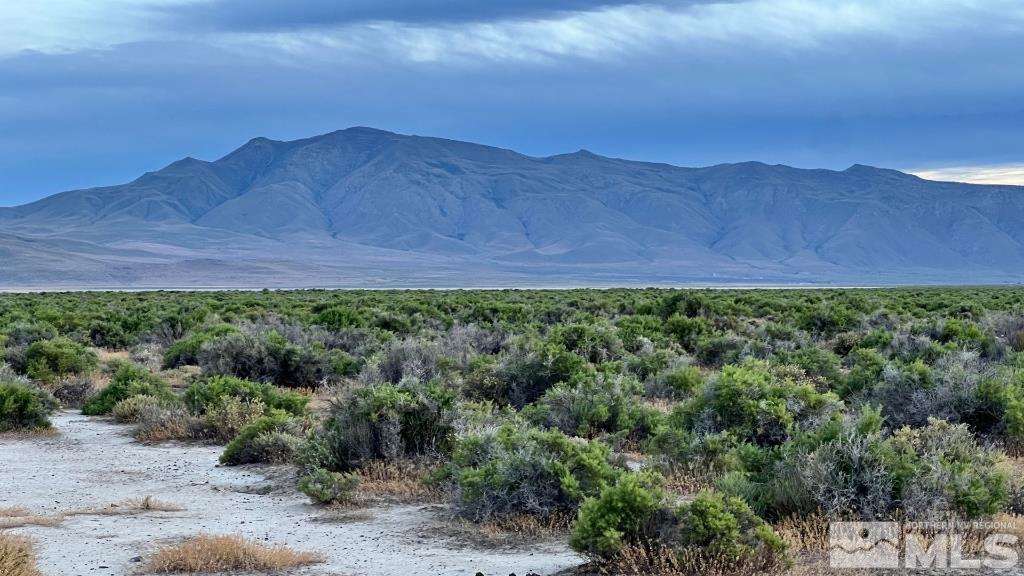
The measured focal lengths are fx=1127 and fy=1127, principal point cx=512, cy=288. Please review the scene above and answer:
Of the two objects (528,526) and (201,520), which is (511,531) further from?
(201,520)

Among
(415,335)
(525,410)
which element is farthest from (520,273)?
(525,410)

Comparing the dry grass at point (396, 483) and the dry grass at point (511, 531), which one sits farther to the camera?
the dry grass at point (396, 483)

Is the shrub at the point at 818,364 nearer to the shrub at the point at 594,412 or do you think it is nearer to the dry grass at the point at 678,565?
the shrub at the point at 594,412

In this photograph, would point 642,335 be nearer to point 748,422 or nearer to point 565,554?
point 748,422

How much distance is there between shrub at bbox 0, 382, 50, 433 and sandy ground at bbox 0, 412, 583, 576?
1072mm

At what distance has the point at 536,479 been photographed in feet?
32.6

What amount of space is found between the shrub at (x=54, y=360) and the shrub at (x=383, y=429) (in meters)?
9.05

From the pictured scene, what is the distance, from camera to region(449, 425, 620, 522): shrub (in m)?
9.79

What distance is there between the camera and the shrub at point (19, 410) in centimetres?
1562

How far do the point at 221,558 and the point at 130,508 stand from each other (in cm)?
249

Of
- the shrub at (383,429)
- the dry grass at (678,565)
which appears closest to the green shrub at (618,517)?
the dry grass at (678,565)

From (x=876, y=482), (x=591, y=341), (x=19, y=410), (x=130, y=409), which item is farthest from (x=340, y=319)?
(x=876, y=482)

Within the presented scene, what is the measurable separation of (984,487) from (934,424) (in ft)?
4.51

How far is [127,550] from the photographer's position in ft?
30.2
